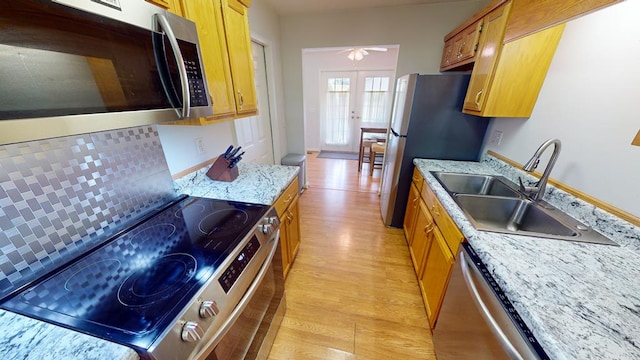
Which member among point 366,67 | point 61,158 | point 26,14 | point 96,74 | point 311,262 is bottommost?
point 311,262

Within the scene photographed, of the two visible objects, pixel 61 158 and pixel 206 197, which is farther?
pixel 206 197

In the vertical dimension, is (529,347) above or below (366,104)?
below

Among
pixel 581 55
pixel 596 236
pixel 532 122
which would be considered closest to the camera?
pixel 596 236

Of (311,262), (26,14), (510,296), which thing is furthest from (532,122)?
(26,14)

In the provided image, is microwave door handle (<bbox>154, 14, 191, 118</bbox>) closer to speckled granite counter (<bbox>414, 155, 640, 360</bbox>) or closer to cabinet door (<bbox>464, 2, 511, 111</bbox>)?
speckled granite counter (<bbox>414, 155, 640, 360</bbox>)

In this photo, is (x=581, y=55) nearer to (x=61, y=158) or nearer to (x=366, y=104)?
(x=61, y=158)

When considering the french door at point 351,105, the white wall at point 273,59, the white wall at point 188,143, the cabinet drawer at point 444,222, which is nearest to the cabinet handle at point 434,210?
the cabinet drawer at point 444,222

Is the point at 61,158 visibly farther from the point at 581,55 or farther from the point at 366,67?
the point at 366,67

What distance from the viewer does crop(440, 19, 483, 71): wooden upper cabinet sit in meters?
1.72

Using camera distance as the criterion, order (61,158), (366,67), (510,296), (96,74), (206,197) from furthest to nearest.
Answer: (366,67), (206,197), (61,158), (510,296), (96,74)

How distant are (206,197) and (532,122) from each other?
2.25 meters

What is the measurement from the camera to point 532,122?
1.51m

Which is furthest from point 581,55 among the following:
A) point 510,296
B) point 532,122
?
point 510,296

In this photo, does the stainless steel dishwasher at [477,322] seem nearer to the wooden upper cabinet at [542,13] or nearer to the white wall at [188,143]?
the wooden upper cabinet at [542,13]
